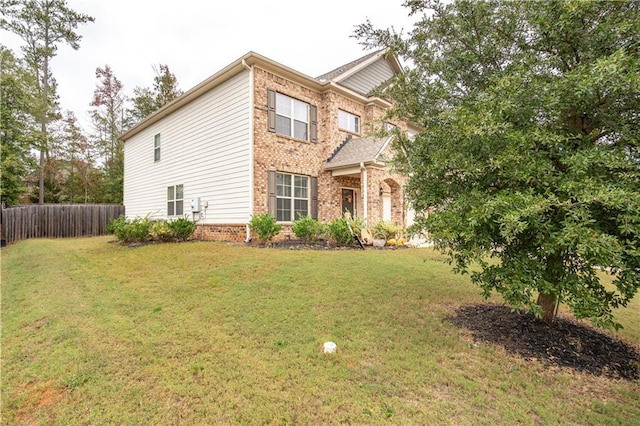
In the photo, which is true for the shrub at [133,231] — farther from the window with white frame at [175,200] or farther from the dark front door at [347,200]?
the dark front door at [347,200]

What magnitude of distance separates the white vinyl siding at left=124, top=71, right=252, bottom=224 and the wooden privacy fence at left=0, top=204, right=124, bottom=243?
2.99 meters

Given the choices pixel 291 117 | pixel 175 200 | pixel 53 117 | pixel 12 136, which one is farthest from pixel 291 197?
pixel 53 117

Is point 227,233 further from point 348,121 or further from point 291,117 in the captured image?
point 348,121

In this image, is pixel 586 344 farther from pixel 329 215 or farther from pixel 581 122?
pixel 329 215

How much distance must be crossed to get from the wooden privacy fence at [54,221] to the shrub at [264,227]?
11.7 m

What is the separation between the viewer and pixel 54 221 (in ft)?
48.7

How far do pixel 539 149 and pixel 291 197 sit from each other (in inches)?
330

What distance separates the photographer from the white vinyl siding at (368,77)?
521 inches

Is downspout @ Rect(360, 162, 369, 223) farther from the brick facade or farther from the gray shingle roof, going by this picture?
the gray shingle roof

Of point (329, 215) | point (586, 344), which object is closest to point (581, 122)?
point (586, 344)

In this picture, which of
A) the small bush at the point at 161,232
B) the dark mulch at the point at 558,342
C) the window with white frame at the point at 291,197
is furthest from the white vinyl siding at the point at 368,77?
the dark mulch at the point at 558,342

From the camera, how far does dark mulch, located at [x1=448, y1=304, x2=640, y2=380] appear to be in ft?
10.6

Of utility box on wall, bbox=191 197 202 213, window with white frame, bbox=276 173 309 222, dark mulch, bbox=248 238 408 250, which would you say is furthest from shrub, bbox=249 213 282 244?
utility box on wall, bbox=191 197 202 213

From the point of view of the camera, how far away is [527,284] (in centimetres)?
293
